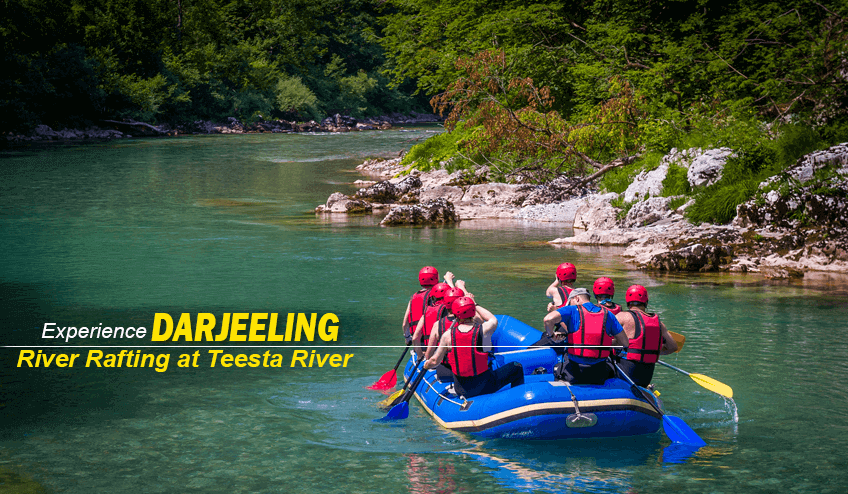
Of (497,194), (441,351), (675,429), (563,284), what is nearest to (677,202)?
(497,194)

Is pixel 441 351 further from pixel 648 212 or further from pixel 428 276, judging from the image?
pixel 648 212

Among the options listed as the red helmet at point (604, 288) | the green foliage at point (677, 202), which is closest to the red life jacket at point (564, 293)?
the red helmet at point (604, 288)

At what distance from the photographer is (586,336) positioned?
7383 millimetres

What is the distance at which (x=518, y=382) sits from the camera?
778 cm

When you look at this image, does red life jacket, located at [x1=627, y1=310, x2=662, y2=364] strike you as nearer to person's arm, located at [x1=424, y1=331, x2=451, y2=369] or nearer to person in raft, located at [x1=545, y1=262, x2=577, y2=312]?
person in raft, located at [x1=545, y1=262, x2=577, y2=312]

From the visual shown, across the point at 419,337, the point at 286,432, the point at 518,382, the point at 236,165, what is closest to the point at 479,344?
the point at 518,382

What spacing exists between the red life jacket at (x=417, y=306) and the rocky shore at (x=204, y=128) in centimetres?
4675

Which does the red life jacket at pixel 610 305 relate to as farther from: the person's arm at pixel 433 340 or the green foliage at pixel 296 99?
the green foliage at pixel 296 99

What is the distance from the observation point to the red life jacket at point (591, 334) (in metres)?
7.36

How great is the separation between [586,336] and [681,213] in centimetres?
1179

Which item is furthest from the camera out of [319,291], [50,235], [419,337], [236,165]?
[236,165]

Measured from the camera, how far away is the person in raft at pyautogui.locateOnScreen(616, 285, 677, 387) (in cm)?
770

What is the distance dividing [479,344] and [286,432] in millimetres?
2084

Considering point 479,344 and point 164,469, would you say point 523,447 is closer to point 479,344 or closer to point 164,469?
point 479,344
